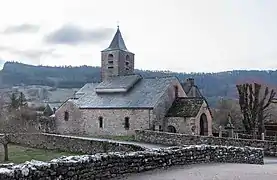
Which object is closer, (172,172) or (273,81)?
(172,172)

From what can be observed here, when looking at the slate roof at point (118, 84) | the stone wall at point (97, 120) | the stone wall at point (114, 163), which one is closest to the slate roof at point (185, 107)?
the stone wall at point (97, 120)

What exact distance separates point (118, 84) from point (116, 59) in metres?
6.79

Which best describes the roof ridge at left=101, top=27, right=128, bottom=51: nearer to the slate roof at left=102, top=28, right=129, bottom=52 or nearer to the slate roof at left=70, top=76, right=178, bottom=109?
the slate roof at left=102, top=28, right=129, bottom=52

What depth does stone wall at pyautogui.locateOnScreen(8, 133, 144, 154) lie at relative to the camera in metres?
25.4

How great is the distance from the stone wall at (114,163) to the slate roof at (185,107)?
20.0 metres

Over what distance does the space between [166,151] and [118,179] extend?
2.77 metres

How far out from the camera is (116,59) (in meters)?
49.6

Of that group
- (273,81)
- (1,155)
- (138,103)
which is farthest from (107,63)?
(273,81)

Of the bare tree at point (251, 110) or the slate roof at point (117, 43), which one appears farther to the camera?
the slate roof at point (117, 43)

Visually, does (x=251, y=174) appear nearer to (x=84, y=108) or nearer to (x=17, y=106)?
(x=84, y=108)

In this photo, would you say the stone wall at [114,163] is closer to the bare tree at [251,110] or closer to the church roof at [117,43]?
the bare tree at [251,110]

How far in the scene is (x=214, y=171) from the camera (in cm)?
1270

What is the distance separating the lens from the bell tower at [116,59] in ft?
162

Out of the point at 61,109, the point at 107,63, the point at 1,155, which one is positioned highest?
the point at 107,63
